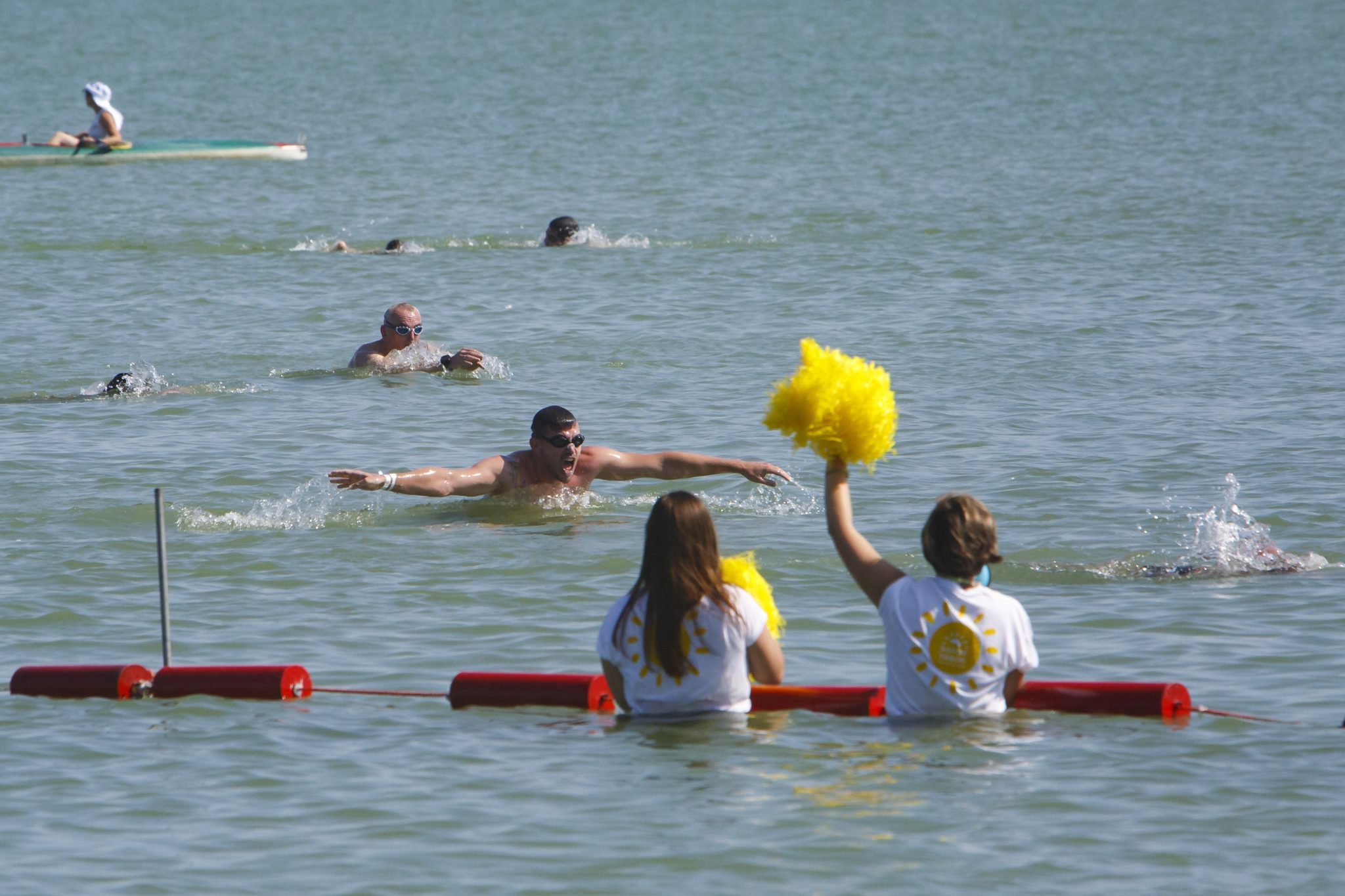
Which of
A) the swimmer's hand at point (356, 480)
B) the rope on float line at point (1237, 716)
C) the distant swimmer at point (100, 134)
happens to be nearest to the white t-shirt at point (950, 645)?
the rope on float line at point (1237, 716)

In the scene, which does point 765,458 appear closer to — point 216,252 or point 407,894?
point 407,894

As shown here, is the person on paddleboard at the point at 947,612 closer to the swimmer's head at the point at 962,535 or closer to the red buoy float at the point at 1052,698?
the swimmer's head at the point at 962,535

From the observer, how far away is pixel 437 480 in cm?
1144

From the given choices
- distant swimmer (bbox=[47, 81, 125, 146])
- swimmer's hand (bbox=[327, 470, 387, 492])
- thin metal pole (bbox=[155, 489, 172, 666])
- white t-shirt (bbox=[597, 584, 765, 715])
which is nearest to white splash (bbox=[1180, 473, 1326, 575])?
white t-shirt (bbox=[597, 584, 765, 715])

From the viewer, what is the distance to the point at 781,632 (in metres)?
9.66

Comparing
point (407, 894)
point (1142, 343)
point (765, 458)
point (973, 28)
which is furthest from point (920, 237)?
point (973, 28)

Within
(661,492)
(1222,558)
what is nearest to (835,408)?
(1222,558)

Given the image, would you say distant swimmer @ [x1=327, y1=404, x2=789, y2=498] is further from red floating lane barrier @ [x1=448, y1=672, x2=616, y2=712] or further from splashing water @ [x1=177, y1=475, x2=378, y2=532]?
red floating lane barrier @ [x1=448, y1=672, x2=616, y2=712]

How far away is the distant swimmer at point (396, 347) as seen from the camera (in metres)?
17.1

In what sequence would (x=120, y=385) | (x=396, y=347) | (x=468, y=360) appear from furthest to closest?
(x=396, y=347), (x=120, y=385), (x=468, y=360)

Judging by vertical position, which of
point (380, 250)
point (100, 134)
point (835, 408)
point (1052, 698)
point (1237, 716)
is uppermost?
point (100, 134)

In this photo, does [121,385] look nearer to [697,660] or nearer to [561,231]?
[561,231]

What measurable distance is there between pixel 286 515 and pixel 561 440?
2.02 m

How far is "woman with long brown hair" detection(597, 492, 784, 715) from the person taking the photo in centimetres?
726
